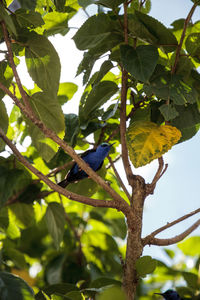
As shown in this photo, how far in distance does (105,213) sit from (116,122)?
2.33 feet

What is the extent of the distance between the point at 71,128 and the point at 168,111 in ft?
2.07

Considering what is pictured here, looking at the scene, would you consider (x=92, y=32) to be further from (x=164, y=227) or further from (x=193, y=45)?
(x=164, y=227)

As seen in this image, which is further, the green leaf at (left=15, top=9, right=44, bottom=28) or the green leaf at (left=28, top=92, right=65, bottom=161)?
the green leaf at (left=28, top=92, right=65, bottom=161)

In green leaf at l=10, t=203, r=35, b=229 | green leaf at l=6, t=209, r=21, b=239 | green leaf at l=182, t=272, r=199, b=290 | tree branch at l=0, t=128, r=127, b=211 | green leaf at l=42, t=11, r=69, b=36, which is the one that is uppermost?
green leaf at l=42, t=11, r=69, b=36

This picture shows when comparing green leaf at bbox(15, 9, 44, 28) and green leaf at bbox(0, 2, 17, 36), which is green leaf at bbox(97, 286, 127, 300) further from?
green leaf at bbox(15, 9, 44, 28)

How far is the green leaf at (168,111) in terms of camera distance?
1.56 metres

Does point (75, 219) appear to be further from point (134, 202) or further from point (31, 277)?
point (134, 202)

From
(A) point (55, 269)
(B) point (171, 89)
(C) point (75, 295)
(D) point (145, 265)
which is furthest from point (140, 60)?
(A) point (55, 269)

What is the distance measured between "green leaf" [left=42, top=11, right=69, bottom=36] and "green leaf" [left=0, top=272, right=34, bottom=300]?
42.5 inches

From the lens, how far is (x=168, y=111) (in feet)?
5.18

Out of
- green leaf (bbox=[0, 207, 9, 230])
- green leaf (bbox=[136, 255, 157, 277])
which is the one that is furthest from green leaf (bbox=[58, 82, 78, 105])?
green leaf (bbox=[136, 255, 157, 277])

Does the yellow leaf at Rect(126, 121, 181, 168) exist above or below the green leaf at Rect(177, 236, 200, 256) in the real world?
above

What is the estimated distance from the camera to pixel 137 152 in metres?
1.55

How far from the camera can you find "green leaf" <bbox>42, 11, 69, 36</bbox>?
184 cm
